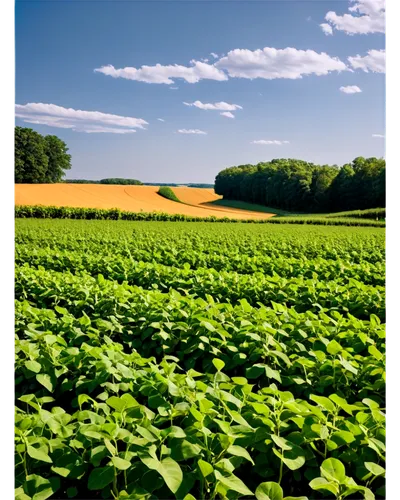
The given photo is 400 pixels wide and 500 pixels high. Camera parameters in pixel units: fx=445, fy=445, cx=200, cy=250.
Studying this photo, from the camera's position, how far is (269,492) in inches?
59.2

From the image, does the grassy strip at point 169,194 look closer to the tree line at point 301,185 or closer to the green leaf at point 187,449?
the tree line at point 301,185

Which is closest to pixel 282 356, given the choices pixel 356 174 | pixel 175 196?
pixel 356 174

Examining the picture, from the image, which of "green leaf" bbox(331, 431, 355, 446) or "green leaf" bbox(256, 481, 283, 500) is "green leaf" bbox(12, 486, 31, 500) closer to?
"green leaf" bbox(256, 481, 283, 500)

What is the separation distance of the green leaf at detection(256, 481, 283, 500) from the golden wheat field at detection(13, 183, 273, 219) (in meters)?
32.0

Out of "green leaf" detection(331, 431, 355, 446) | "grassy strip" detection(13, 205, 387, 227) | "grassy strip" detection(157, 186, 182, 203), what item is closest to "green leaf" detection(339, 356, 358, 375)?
"green leaf" detection(331, 431, 355, 446)

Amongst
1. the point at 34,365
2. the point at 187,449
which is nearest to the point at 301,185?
the point at 34,365

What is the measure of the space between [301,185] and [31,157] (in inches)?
1712

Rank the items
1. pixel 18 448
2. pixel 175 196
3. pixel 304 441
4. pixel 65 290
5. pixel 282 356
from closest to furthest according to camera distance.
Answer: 1. pixel 18 448
2. pixel 304 441
3. pixel 282 356
4. pixel 65 290
5. pixel 175 196

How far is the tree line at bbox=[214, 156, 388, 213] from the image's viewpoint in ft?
127

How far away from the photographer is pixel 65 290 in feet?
17.7

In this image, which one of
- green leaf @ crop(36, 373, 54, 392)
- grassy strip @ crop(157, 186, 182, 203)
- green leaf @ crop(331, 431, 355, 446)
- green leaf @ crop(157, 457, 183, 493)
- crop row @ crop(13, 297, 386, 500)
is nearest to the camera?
green leaf @ crop(157, 457, 183, 493)

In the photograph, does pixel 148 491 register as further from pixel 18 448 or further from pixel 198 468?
pixel 18 448
